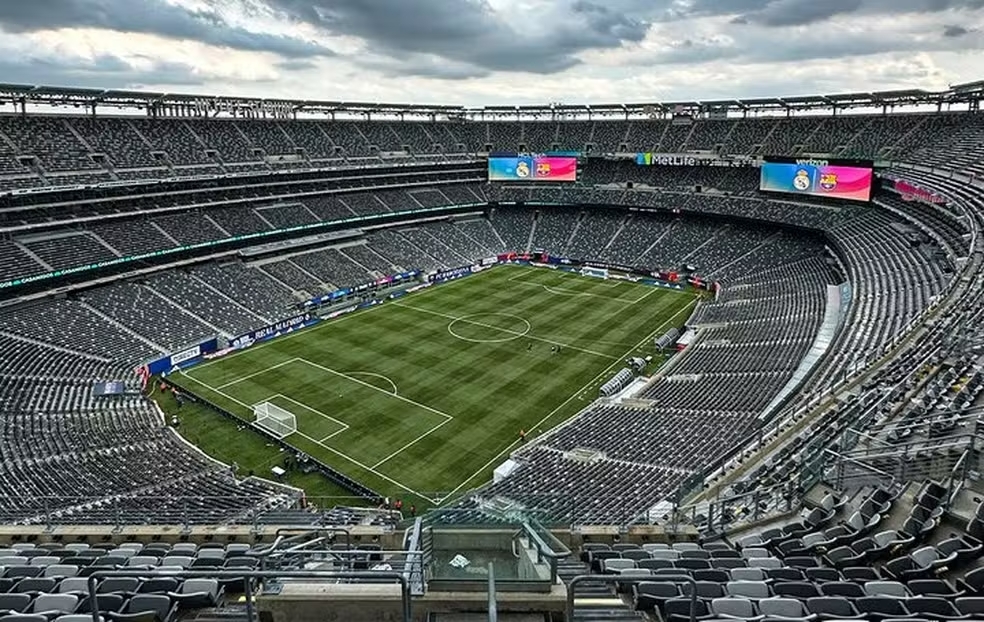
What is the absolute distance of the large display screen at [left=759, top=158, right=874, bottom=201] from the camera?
198ft

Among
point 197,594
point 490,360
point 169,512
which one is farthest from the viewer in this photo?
point 490,360

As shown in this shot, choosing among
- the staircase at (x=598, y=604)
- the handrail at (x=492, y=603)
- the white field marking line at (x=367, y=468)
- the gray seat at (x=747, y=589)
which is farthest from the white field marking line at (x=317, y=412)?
the handrail at (x=492, y=603)

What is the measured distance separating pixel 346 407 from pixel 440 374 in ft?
24.6

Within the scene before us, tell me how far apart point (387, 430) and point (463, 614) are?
98.8 ft

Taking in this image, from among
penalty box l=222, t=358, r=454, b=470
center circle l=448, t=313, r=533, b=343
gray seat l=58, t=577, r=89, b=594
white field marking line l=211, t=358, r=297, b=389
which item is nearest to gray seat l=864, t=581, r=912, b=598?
gray seat l=58, t=577, r=89, b=594

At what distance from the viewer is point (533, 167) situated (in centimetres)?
8756

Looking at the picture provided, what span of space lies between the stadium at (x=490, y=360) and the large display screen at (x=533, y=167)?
1.83 ft

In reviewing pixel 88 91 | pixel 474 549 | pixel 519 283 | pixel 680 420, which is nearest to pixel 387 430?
pixel 680 420

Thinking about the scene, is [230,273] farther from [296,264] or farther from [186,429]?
[186,429]

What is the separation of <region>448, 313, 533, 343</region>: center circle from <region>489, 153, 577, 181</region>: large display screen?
1390 inches

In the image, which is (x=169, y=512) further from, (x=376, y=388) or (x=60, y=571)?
(x=376, y=388)

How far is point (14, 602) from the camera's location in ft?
28.7

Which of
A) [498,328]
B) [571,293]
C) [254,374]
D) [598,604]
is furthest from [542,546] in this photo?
[571,293]

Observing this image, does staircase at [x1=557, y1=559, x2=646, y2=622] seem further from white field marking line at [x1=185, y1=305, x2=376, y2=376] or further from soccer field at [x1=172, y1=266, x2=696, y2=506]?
white field marking line at [x1=185, y1=305, x2=376, y2=376]
